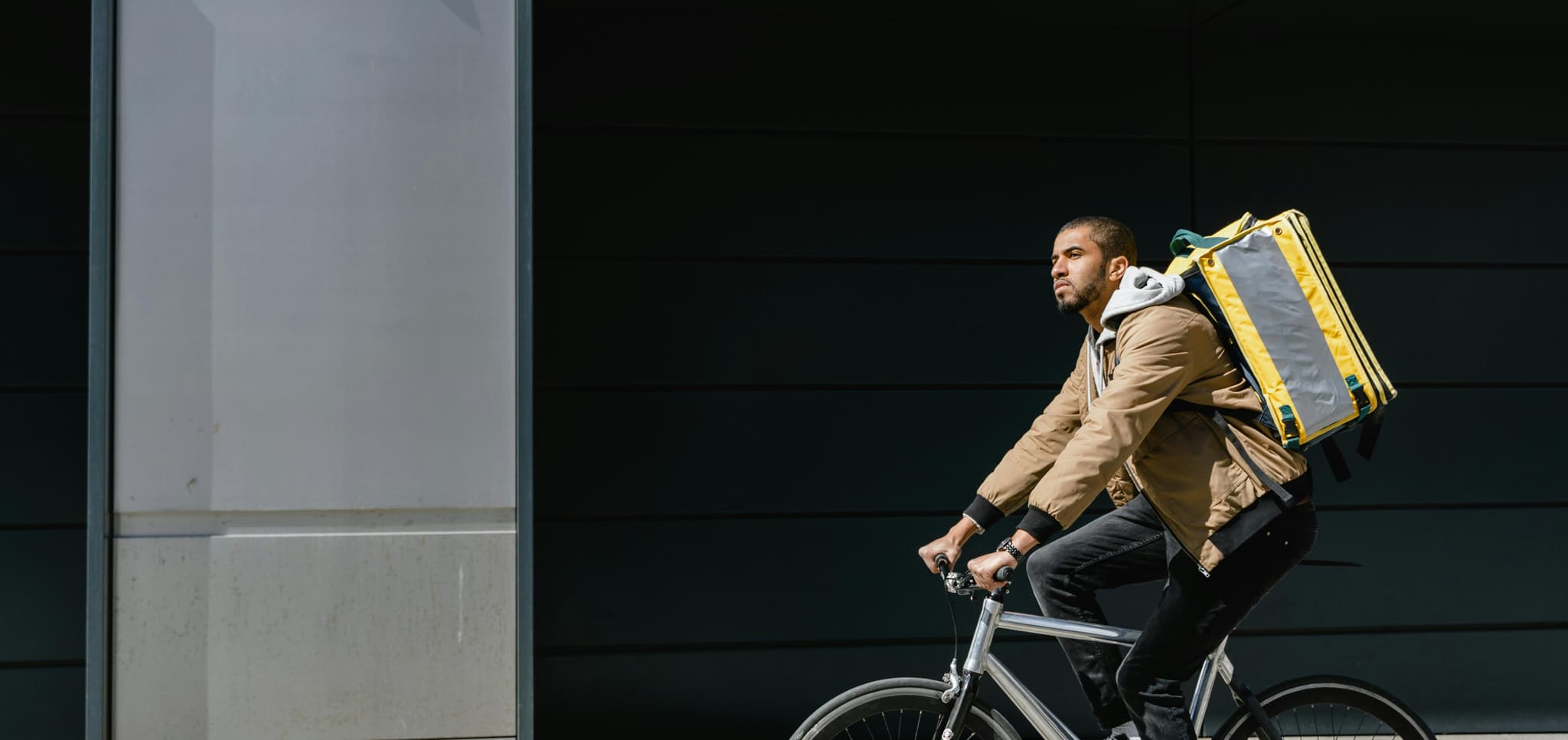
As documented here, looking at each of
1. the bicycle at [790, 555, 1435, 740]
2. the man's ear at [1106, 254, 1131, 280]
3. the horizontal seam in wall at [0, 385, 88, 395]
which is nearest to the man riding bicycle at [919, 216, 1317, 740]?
the man's ear at [1106, 254, 1131, 280]

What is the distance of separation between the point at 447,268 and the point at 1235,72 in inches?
132

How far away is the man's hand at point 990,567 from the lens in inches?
105

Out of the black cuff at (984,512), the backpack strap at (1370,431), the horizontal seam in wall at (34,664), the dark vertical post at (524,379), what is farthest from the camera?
the horizontal seam in wall at (34,664)

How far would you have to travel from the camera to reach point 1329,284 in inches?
111

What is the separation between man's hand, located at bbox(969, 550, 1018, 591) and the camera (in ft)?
8.73

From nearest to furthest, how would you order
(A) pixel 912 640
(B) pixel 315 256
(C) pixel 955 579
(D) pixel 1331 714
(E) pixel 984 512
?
(C) pixel 955 579, (E) pixel 984 512, (D) pixel 1331 714, (B) pixel 315 256, (A) pixel 912 640

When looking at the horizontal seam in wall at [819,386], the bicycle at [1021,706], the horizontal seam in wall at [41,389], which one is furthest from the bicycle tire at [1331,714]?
the horizontal seam in wall at [41,389]

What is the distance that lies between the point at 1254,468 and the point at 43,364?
13.7ft

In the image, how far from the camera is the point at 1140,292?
2814mm

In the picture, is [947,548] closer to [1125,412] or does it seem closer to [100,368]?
[1125,412]

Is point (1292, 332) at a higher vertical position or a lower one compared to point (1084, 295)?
lower

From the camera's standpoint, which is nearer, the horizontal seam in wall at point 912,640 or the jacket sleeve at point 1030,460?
the jacket sleeve at point 1030,460

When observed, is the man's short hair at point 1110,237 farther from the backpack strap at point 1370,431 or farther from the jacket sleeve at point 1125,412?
the backpack strap at point 1370,431

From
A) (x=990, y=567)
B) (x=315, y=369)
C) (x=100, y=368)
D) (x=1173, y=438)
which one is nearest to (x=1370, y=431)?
(x=1173, y=438)
